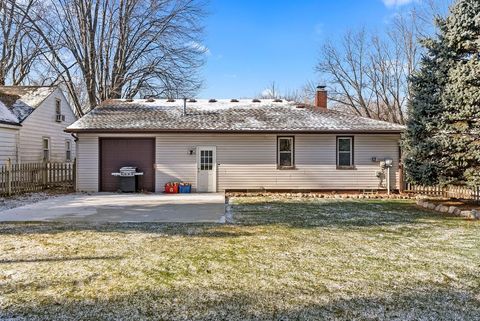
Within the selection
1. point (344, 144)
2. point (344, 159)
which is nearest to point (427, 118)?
point (344, 144)

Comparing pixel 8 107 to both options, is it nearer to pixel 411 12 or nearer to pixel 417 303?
pixel 417 303

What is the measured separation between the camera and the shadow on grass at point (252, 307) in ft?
10.7

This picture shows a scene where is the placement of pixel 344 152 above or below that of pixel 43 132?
below

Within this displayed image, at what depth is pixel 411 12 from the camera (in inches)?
1070

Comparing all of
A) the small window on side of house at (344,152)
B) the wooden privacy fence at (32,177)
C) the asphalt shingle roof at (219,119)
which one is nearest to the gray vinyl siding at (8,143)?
the wooden privacy fence at (32,177)

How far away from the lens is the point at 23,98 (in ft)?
59.3

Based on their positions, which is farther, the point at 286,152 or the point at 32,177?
the point at 286,152

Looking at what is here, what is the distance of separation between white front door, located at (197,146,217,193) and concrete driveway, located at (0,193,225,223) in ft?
5.63

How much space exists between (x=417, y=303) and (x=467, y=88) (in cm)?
764

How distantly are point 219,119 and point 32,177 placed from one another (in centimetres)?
774

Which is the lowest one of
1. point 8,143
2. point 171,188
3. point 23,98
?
point 171,188

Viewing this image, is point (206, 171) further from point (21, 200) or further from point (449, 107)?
point (449, 107)

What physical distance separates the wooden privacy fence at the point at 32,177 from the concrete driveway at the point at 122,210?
2093mm

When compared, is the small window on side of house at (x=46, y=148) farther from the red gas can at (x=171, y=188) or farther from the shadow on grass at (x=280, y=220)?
the shadow on grass at (x=280, y=220)
